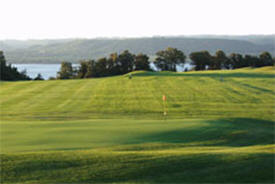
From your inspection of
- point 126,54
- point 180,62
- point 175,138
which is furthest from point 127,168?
point 180,62

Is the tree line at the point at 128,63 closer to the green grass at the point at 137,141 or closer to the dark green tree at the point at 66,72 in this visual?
the dark green tree at the point at 66,72

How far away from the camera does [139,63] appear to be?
67.5 meters

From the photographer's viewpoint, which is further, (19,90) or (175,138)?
(19,90)

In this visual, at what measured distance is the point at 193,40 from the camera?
149m

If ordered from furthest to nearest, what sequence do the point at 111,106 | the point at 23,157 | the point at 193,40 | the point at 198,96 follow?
the point at 193,40 < the point at 198,96 < the point at 111,106 < the point at 23,157

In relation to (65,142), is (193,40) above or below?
above

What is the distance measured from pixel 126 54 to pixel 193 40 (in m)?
86.5

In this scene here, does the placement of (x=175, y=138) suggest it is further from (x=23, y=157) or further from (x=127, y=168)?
(x=23, y=157)

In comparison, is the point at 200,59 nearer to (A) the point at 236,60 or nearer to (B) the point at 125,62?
(A) the point at 236,60

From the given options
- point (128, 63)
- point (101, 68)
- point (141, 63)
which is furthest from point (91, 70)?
point (141, 63)

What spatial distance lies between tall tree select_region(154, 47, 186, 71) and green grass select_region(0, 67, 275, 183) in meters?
46.2

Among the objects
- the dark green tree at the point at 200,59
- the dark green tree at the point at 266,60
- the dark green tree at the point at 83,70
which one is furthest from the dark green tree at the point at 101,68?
the dark green tree at the point at 266,60

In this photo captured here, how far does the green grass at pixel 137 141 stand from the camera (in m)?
7.70

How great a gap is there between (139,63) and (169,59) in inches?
316
